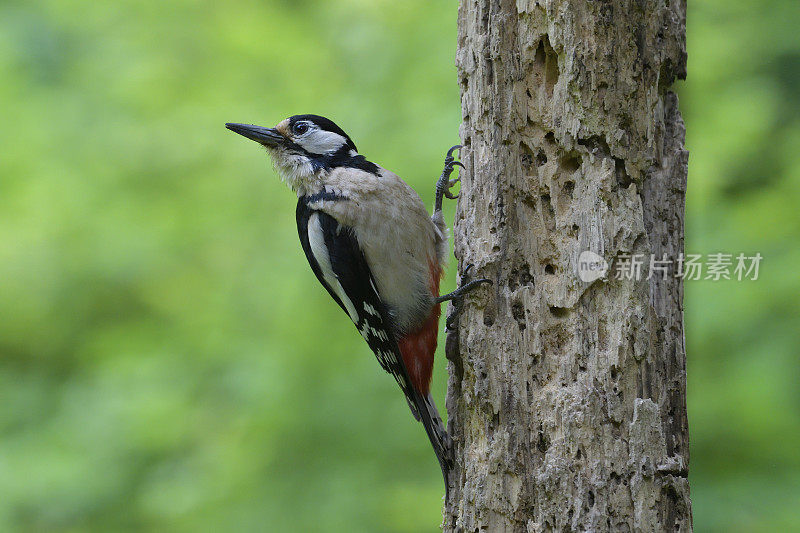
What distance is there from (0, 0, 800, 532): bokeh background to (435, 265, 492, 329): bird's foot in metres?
1.24

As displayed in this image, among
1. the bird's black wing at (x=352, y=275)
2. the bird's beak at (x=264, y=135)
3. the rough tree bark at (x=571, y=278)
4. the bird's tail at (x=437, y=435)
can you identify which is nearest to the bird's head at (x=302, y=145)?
the bird's beak at (x=264, y=135)

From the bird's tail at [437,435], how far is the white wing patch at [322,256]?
57 cm

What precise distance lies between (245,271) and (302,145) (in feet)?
4.24

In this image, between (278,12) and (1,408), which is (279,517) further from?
(278,12)

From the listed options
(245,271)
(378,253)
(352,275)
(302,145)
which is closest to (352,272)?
(352,275)

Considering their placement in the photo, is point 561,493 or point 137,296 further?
point 137,296

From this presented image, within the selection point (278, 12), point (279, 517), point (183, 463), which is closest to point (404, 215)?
point (279, 517)

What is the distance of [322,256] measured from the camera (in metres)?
3.38

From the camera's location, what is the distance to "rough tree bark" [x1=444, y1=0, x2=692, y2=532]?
7.75 ft

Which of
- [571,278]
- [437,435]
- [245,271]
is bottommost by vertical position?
[437,435]

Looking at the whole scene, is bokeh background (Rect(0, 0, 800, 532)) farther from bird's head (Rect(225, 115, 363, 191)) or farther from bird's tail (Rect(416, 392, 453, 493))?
bird's tail (Rect(416, 392, 453, 493))

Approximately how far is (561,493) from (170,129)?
3.36m

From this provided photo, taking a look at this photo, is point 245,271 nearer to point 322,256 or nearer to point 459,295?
point 322,256

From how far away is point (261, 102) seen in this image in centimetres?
477
